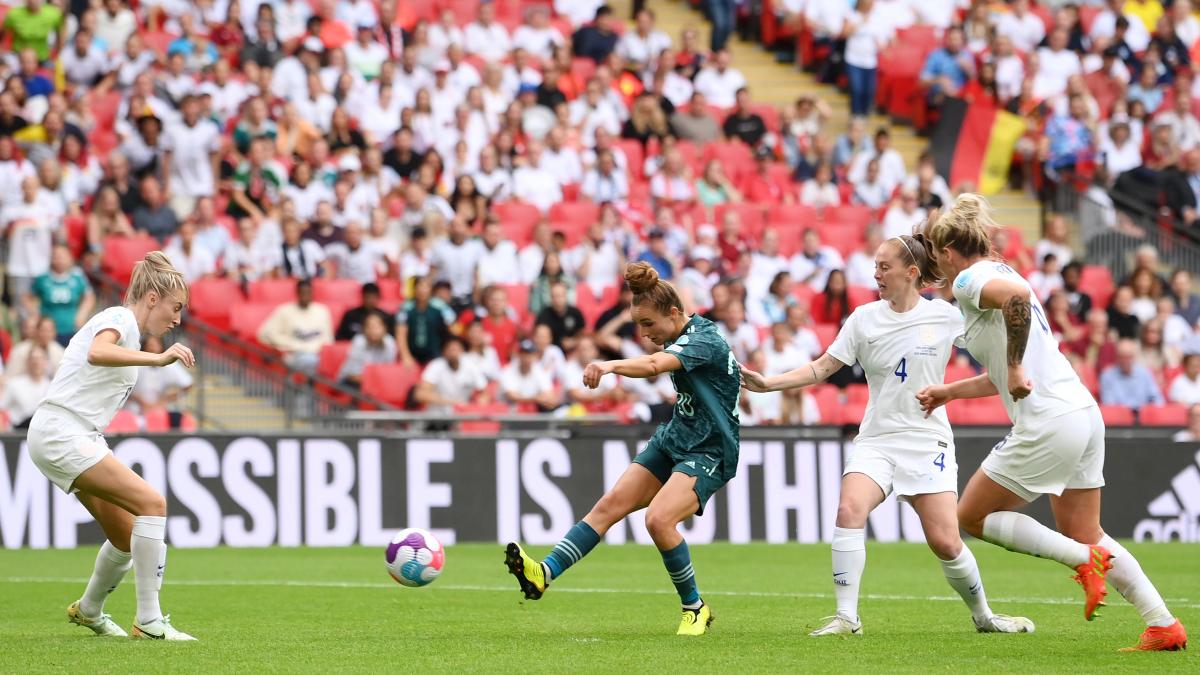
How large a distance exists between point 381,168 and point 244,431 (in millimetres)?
5439

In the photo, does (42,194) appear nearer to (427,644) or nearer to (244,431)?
(244,431)

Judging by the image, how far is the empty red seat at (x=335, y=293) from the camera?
19.3 m

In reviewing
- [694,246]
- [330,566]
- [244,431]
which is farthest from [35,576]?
[694,246]

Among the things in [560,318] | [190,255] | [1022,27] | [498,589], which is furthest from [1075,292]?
[498,589]

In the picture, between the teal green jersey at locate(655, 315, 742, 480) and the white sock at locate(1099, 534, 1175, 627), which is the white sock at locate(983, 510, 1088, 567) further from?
the teal green jersey at locate(655, 315, 742, 480)

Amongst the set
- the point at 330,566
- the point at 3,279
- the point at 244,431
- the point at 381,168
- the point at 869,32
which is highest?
the point at 869,32

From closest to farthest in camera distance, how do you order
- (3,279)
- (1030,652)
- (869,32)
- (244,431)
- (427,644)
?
(1030,652) < (427,644) < (244,431) < (3,279) < (869,32)

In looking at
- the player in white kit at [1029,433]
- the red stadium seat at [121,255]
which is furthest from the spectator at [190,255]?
the player in white kit at [1029,433]

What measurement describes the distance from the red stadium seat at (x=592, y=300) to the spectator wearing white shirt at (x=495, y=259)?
77 cm

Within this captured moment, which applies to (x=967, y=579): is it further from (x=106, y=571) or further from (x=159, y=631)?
(x=106, y=571)

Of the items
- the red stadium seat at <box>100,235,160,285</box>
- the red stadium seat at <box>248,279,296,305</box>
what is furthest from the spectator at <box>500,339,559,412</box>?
the red stadium seat at <box>100,235,160,285</box>

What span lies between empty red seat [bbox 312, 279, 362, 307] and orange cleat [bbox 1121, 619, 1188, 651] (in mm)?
12520

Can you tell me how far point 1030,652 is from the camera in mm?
8016

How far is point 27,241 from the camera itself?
1822cm
